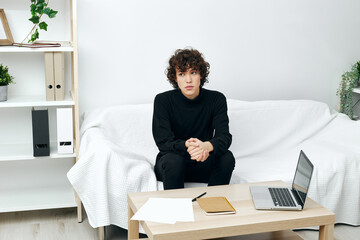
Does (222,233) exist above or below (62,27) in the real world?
below

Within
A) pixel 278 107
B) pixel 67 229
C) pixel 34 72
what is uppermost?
pixel 34 72

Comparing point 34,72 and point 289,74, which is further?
point 289,74

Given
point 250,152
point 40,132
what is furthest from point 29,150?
point 250,152

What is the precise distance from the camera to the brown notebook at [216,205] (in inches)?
71.7

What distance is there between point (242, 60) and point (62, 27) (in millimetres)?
1313

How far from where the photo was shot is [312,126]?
325cm

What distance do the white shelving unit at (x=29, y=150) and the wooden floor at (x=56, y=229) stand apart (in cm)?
10

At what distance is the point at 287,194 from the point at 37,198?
164cm

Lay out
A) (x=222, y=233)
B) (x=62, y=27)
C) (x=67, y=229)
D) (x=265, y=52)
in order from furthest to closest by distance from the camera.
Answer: (x=265, y=52), (x=62, y=27), (x=67, y=229), (x=222, y=233)

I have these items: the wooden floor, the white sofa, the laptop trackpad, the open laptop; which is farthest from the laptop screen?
the wooden floor

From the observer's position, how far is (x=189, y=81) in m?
2.46

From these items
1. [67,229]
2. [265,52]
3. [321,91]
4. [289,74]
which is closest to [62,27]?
[67,229]

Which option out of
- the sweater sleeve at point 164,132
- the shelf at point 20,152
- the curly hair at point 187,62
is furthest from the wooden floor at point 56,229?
the curly hair at point 187,62

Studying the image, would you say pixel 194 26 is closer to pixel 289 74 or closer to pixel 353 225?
pixel 289 74
